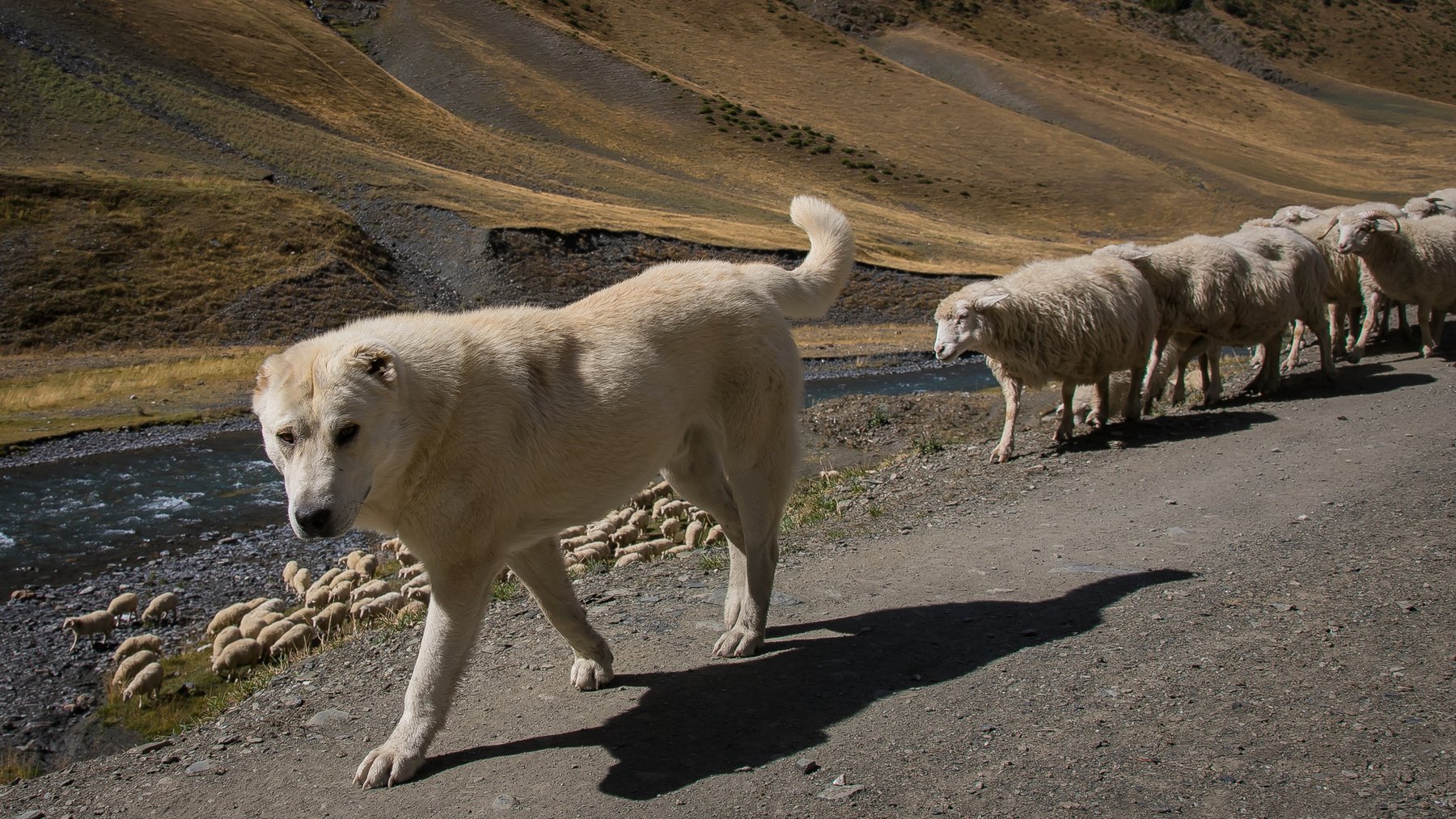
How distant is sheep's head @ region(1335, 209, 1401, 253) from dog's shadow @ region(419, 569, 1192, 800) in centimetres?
1163

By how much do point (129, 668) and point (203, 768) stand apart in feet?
19.4

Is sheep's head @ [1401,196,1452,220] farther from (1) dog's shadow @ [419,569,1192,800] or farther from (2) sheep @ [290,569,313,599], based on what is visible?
(2) sheep @ [290,569,313,599]

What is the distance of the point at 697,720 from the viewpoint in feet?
19.7

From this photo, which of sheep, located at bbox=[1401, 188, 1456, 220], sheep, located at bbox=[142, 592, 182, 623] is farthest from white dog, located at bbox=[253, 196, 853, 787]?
sheep, located at bbox=[1401, 188, 1456, 220]

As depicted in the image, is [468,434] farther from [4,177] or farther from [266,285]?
[4,177]

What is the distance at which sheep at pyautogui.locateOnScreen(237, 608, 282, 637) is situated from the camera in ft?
38.8

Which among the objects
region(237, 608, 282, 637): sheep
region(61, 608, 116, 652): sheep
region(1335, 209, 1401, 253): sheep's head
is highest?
region(1335, 209, 1401, 253): sheep's head

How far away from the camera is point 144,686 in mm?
10906

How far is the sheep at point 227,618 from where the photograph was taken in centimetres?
1287

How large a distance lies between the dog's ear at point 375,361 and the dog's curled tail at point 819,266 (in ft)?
8.72

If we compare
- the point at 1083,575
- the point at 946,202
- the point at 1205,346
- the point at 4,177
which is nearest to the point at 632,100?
the point at 946,202

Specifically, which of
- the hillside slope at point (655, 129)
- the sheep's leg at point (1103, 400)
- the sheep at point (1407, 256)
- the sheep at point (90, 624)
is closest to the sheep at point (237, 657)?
the sheep at point (90, 624)

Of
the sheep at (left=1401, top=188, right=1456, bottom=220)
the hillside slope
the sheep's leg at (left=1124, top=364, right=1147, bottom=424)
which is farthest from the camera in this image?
the hillside slope

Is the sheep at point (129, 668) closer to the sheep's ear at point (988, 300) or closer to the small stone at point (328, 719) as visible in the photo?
the small stone at point (328, 719)
